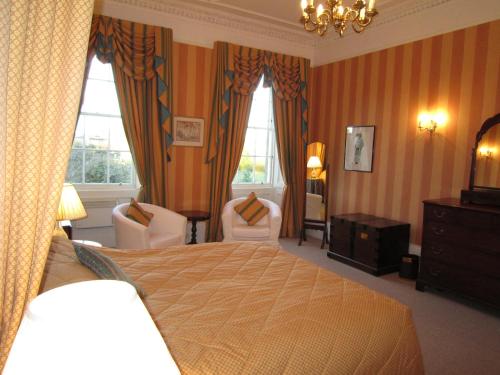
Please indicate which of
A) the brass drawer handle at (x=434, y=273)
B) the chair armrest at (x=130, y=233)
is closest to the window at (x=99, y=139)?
the chair armrest at (x=130, y=233)

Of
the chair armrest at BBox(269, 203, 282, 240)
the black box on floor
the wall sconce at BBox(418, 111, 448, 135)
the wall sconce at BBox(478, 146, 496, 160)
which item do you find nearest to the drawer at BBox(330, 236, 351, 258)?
the black box on floor

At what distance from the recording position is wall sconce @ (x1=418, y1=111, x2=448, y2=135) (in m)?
4.79

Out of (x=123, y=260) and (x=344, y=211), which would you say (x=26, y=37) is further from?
(x=344, y=211)

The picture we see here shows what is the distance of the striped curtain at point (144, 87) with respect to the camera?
195 inches

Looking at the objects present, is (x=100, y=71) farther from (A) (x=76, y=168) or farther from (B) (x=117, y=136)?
(A) (x=76, y=168)

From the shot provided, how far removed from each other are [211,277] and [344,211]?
14.2ft

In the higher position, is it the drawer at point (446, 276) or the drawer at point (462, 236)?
the drawer at point (462, 236)

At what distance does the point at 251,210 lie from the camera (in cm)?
546

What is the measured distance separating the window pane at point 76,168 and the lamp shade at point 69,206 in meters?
2.20

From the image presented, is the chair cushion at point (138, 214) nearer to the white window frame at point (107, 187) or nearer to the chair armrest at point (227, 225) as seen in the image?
the white window frame at point (107, 187)

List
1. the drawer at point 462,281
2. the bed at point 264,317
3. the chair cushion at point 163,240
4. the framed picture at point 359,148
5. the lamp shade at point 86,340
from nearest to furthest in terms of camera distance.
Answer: the lamp shade at point 86,340 → the bed at point 264,317 → the drawer at point 462,281 → the chair cushion at point 163,240 → the framed picture at point 359,148

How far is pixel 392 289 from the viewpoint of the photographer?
432 cm

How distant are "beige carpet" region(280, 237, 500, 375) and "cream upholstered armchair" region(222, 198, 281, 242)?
3.67ft

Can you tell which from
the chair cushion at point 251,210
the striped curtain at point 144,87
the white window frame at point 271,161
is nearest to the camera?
the striped curtain at point 144,87
